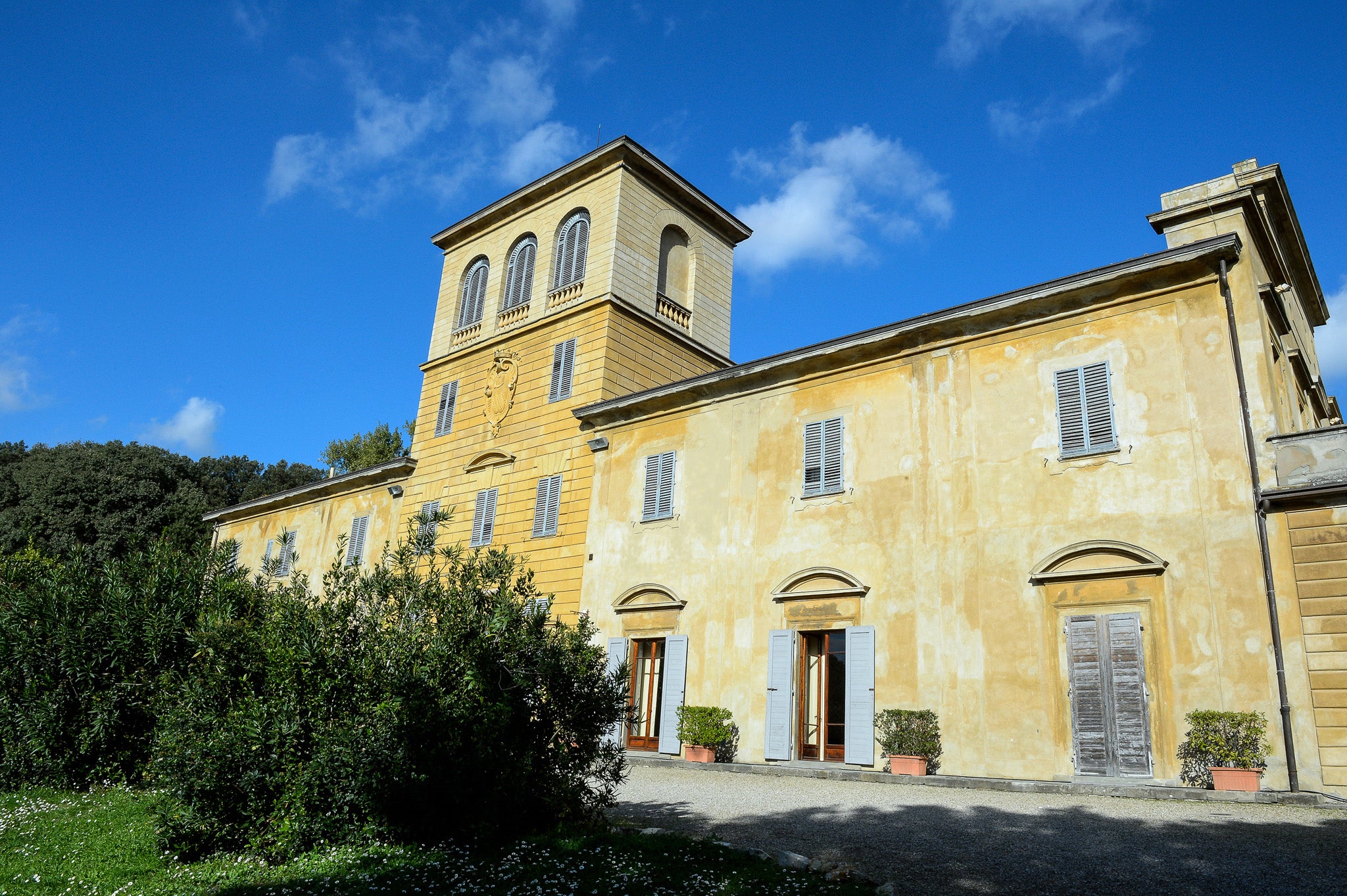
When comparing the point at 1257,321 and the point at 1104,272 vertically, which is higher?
the point at 1104,272

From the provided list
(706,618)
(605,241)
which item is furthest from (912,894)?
(605,241)

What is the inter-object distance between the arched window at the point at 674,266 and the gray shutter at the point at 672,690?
10.7 meters

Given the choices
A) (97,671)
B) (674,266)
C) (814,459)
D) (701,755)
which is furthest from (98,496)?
(814,459)

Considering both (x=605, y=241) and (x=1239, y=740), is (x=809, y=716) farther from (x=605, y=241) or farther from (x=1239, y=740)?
(x=605, y=241)

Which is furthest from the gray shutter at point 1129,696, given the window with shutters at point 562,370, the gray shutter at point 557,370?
the gray shutter at point 557,370

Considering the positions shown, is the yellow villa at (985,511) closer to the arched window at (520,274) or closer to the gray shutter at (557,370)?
the gray shutter at (557,370)

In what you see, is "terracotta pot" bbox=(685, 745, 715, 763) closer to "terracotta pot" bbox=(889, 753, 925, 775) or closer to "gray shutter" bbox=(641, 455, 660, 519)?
"terracotta pot" bbox=(889, 753, 925, 775)

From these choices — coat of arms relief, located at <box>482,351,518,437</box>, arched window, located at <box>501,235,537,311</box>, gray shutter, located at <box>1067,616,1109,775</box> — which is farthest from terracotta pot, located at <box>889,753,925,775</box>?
arched window, located at <box>501,235,537,311</box>

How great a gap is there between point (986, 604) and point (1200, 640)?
9.87 feet

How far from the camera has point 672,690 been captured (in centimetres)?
1806

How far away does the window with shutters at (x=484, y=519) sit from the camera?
23.5m

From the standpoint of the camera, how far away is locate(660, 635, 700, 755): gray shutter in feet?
58.0

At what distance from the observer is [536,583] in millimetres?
21594

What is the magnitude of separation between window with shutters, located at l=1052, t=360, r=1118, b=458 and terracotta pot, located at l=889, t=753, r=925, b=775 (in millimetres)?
5295
